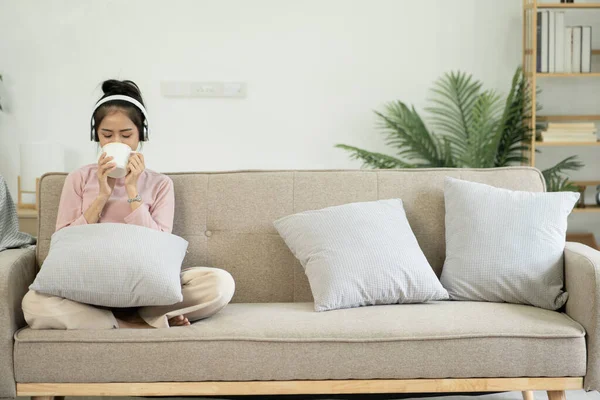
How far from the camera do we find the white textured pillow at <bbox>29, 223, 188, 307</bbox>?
2078mm

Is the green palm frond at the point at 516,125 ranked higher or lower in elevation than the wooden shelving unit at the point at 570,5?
lower

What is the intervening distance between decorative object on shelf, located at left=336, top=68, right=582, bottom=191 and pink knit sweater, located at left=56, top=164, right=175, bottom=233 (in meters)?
2.00

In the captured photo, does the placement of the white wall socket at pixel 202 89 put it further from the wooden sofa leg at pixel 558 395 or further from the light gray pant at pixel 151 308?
the wooden sofa leg at pixel 558 395

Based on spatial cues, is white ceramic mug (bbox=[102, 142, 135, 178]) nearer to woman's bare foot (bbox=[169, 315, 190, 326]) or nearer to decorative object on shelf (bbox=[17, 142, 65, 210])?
woman's bare foot (bbox=[169, 315, 190, 326])

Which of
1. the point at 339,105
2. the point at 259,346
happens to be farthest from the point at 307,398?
the point at 339,105

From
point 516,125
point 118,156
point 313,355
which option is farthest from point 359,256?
point 516,125

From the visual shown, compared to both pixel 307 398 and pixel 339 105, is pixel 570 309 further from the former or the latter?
pixel 339 105

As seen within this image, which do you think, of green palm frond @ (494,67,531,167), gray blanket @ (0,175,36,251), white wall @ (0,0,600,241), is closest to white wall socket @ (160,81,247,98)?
white wall @ (0,0,600,241)

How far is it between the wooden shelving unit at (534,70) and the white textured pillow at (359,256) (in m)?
2.12

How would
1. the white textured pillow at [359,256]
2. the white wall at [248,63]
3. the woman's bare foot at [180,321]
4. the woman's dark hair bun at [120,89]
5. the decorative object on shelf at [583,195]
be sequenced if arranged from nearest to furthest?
the woman's bare foot at [180,321] → the white textured pillow at [359,256] → the woman's dark hair bun at [120,89] → the decorative object on shelf at [583,195] → the white wall at [248,63]

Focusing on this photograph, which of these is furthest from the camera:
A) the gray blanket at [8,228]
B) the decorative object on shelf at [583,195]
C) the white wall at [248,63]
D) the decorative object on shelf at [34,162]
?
the white wall at [248,63]

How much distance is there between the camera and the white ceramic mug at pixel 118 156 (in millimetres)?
2381

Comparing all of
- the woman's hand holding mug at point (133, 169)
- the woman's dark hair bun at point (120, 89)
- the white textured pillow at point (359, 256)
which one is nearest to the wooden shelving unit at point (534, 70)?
the white textured pillow at point (359, 256)

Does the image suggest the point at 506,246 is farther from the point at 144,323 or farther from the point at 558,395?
the point at 144,323
